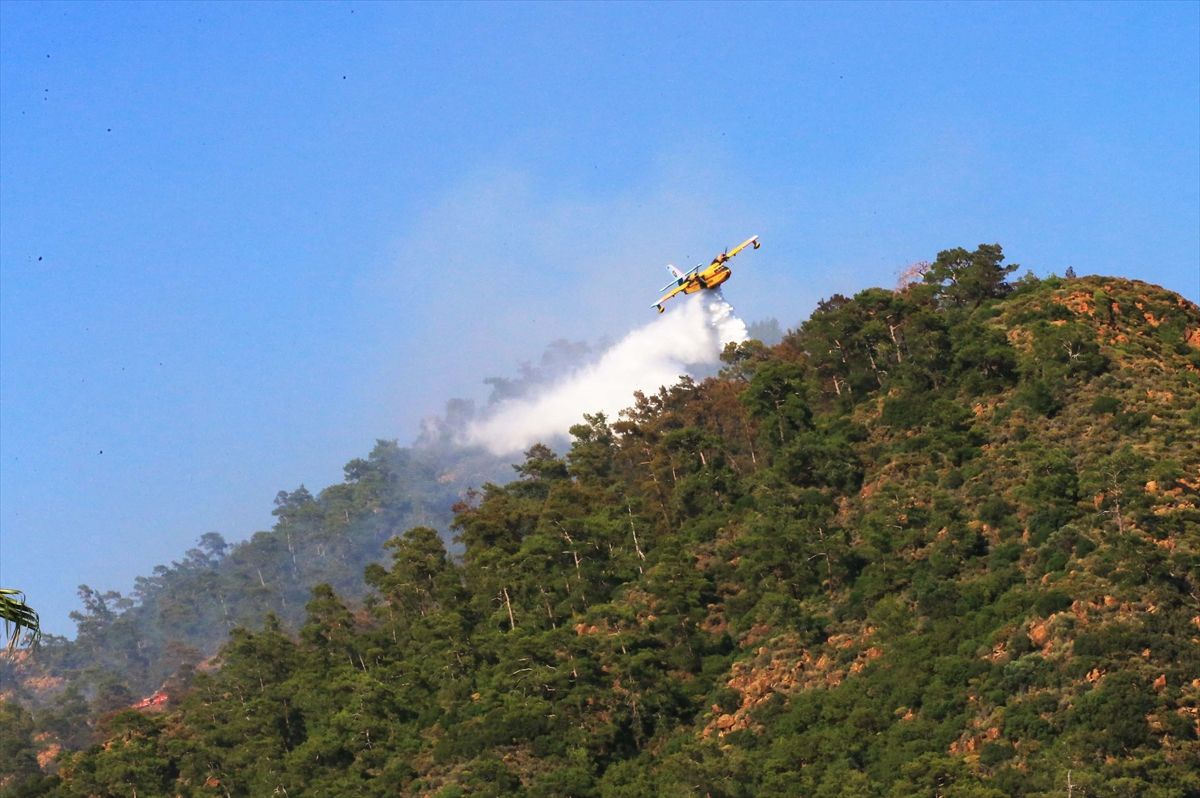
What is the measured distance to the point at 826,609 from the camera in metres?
81.9

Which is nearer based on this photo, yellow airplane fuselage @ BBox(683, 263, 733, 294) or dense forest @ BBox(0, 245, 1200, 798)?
dense forest @ BBox(0, 245, 1200, 798)

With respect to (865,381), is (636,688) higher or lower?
lower

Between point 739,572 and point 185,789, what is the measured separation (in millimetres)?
33932

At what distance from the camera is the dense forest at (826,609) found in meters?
→ 66.4

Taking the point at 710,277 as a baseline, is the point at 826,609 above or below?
below

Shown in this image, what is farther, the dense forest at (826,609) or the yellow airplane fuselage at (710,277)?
the yellow airplane fuselage at (710,277)

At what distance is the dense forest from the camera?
6638 centimetres

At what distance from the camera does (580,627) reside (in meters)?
88.4

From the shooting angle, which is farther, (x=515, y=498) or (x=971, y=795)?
(x=515, y=498)

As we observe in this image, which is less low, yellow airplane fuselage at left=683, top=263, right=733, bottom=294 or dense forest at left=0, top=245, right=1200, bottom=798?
yellow airplane fuselage at left=683, top=263, right=733, bottom=294

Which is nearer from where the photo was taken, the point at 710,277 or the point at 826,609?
the point at 826,609

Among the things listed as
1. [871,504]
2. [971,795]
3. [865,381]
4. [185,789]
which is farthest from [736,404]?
A: [971,795]

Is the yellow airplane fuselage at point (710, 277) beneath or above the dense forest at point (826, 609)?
above

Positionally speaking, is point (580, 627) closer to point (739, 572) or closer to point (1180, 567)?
point (739, 572)
